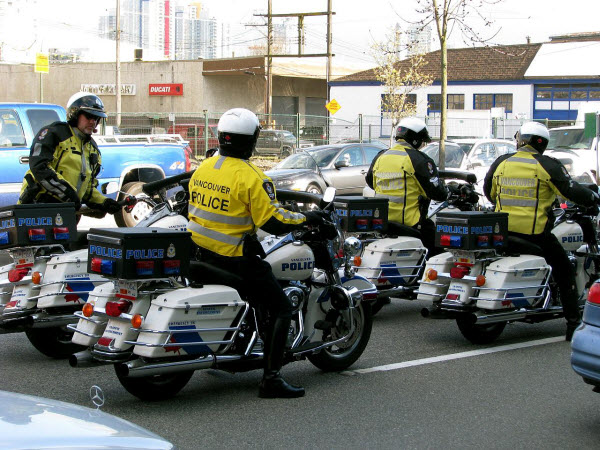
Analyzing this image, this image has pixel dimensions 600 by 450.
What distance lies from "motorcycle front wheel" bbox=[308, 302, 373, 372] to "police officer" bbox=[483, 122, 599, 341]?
198cm

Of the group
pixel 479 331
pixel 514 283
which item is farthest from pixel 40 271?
pixel 514 283

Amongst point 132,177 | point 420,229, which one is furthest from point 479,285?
point 132,177

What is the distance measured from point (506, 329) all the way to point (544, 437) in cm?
354

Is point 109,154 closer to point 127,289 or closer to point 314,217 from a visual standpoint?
point 314,217

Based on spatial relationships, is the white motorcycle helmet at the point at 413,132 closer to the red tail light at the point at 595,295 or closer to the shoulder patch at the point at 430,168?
the shoulder patch at the point at 430,168

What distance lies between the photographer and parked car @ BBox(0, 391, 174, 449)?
281 cm

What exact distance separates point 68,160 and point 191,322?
265cm

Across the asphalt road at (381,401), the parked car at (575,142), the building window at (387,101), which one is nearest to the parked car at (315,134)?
the building window at (387,101)

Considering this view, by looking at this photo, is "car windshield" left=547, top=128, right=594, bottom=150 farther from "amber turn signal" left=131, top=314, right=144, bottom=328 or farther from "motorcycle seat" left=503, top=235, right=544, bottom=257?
"amber turn signal" left=131, top=314, right=144, bottom=328

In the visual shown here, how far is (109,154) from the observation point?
15469 mm

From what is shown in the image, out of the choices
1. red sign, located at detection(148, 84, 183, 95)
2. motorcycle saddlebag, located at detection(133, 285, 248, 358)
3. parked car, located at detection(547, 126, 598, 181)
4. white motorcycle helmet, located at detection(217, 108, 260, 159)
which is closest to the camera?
motorcycle saddlebag, located at detection(133, 285, 248, 358)

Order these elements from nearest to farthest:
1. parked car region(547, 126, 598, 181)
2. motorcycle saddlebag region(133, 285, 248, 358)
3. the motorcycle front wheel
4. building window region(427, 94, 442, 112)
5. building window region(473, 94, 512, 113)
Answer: motorcycle saddlebag region(133, 285, 248, 358) → the motorcycle front wheel → parked car region(547, 126, 598, 181) → building window region(473, 94, 512, 113) → building window region(427, 94, 442, 112)

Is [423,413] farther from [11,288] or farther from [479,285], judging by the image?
[11,288]

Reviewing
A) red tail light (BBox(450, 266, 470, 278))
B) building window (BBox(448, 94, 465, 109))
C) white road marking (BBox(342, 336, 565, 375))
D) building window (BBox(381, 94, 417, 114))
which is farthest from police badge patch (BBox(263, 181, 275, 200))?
building window (BBox(448, 94, 465, 109))
